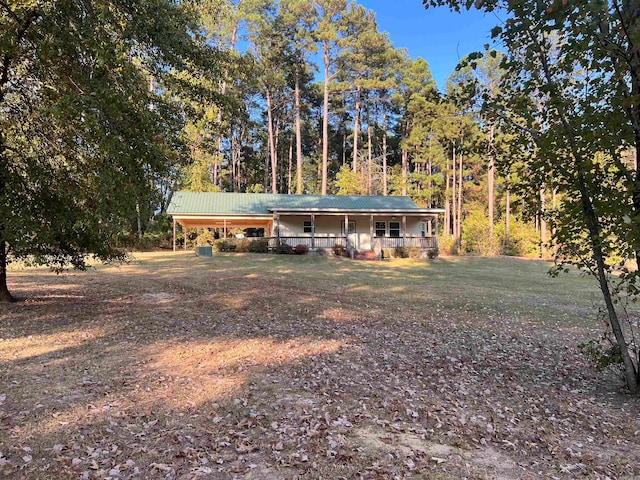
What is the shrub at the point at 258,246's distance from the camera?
2334cm

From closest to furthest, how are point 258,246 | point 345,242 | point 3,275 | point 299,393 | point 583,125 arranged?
point 583,125 → point 299,393 → point 3,275 → point 258,246 → point 345,242

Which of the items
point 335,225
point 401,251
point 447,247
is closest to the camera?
point 401,251

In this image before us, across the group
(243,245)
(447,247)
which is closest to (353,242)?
(243,245)

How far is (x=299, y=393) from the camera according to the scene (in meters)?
4.53

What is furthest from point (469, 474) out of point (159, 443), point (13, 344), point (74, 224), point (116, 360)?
point (74, 224)

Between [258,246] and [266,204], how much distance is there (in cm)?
451

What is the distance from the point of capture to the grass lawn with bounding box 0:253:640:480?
3.18 m

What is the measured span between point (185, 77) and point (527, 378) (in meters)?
8.72

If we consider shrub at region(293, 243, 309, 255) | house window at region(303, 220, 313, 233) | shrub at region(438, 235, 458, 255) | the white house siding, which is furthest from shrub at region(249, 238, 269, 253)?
shrub at region(438, 235, 458, 255)

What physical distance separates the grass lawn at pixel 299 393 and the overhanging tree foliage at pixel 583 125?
60.9 inches

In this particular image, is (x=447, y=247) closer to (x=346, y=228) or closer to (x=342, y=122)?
(x=346, y=228)

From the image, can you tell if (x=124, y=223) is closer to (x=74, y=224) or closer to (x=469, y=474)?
(x=74, y=224)

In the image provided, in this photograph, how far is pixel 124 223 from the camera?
6.22 m

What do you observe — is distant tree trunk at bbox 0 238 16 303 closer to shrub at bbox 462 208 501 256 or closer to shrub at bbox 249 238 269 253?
shrub at bbox 249 238 269 253
